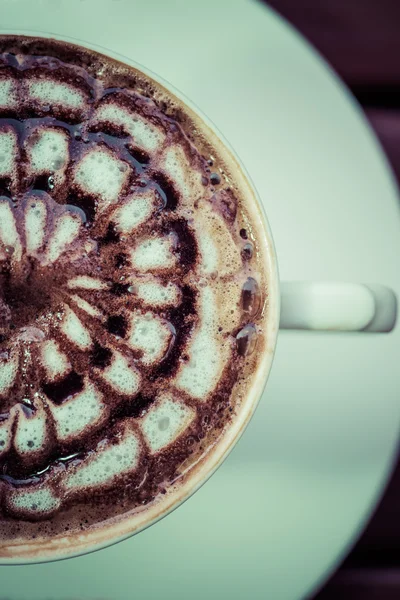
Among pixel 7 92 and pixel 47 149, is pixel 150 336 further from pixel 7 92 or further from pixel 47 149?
pixel 7 92

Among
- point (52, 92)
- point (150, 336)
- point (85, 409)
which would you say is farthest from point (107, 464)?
point (52, 92)

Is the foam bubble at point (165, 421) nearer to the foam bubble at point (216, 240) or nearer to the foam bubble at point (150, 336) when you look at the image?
the foam bubble at point (150, 336)

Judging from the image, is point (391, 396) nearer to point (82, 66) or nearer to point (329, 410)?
point (329, 410)

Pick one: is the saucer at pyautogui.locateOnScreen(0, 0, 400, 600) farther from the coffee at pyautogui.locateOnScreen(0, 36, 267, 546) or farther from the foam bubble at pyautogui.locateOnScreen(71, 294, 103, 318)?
the foam bubble at pyautogui.locateOnScreen(71, 294, 103, 318)

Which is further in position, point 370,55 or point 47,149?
point 370,55

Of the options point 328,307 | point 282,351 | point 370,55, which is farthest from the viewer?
point 370,55

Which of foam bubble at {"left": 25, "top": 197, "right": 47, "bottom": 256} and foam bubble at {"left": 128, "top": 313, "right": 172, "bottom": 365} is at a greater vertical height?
foam bubble at {"left": 25, "top": 197, "right": 47, "bottom": 256}

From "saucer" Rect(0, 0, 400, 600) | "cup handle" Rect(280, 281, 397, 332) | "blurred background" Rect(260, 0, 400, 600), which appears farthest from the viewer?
"blurred background" Rect(260, 0, 400, 600)

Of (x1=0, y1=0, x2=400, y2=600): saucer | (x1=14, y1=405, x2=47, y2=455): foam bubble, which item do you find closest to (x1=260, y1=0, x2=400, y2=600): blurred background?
(x1=0, y1=0, x2=400, y2=600): saucer
